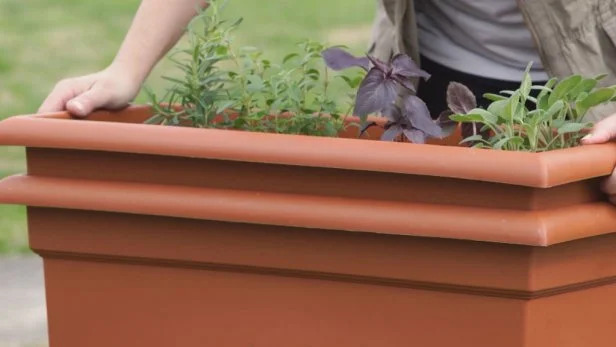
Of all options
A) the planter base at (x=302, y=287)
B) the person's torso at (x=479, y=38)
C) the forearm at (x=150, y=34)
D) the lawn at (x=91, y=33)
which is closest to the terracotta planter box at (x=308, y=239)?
the planter base at (x=302, y=287)

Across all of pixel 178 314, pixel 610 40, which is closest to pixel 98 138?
pixel 178 314

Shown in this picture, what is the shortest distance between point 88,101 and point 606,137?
65cm

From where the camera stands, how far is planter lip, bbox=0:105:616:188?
124 centimetres

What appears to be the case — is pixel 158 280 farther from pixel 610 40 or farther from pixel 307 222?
pixel 610 40

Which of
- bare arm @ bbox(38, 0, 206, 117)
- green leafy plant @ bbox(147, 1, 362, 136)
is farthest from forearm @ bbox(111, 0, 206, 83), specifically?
green leafy plant @ bbox(147, 1, 362, 136)

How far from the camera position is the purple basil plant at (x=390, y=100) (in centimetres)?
142

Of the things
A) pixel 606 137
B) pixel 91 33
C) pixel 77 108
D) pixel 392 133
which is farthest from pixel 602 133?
pixel 91 33

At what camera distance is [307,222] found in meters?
1.30

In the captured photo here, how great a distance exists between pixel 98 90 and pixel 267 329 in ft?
1.47

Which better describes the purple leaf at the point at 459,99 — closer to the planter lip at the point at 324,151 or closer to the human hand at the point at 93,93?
the planter lip at the point at 324,151

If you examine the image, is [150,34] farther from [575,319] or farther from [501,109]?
[575,319]

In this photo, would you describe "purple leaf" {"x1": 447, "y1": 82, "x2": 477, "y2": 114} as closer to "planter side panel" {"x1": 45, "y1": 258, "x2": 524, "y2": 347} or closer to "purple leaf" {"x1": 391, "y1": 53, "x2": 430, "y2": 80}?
"purple leaf" {"x1": 391, "y1": 53, "x2": 430, "y2": 80}

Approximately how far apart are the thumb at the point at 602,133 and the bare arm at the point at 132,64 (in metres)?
0.56

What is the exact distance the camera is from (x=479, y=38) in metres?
1.96
